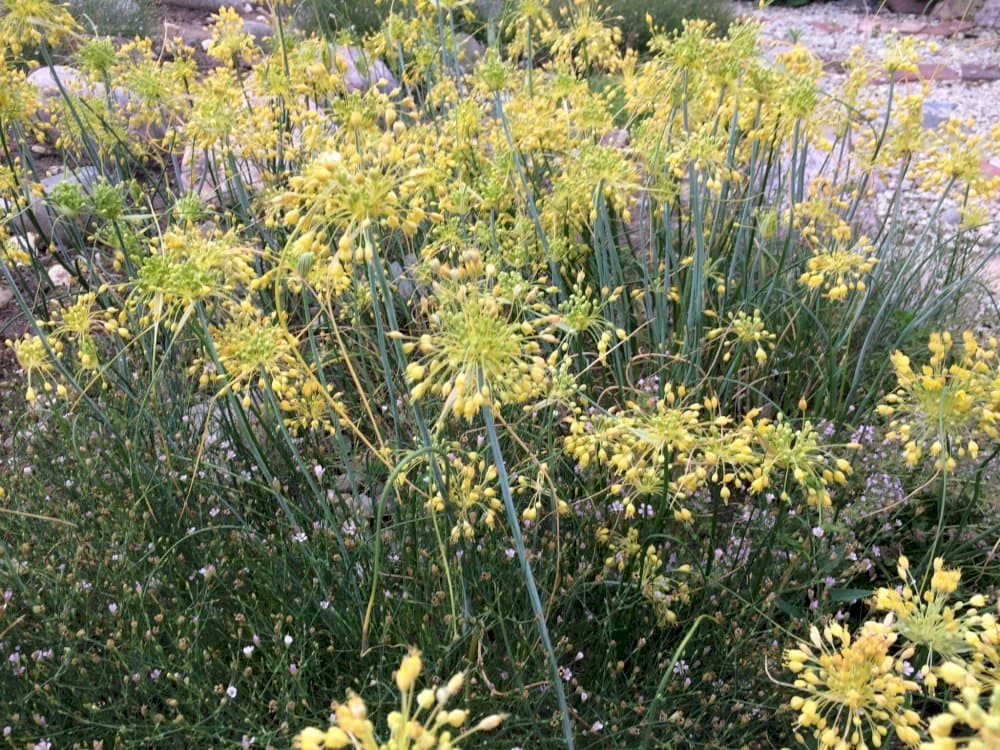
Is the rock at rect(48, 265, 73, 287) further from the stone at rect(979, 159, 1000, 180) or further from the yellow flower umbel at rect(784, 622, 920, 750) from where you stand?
the stone at rect(979, 159, 1000, 180)

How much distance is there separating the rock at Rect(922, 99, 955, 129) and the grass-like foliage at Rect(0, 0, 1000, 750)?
3.96 meters

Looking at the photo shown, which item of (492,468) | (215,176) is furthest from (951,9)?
(492,468)

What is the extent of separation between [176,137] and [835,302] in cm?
280

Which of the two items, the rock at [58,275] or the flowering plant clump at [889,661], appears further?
the rock at [58,275]

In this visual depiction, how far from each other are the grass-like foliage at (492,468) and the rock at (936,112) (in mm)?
3960

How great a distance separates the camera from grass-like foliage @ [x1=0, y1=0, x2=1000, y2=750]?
172 cm

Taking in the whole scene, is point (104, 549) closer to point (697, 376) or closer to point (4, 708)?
point (4, 708)

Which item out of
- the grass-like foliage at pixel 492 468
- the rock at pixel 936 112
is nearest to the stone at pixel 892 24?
the rock at pixel 936 112

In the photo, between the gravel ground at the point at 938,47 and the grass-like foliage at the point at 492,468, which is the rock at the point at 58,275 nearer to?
the grass-like foliage at the point at 492,468

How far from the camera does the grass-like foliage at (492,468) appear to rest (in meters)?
1.72

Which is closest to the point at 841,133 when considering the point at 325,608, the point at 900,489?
the point at 900,489

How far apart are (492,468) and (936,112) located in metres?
6.53

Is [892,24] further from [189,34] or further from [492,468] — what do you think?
[492,468]

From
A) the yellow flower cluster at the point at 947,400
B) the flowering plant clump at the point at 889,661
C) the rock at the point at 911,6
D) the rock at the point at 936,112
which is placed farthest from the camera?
the rock at the point at 911,6
